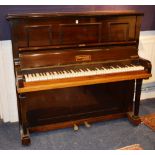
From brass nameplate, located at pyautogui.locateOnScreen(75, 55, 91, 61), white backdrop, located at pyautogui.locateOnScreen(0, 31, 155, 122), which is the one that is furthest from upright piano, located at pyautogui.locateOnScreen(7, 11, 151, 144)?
white backdrop, located at pyautogui.locateOnScreen(0, 31, 155, 122)

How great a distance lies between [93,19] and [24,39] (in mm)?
733

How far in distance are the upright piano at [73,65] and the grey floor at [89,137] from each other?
96 millimetres

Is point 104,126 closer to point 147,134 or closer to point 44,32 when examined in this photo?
point 147,134

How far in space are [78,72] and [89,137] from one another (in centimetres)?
79

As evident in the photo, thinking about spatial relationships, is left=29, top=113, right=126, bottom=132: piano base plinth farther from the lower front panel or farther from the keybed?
the keybed

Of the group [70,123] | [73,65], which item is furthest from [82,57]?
[70,123]

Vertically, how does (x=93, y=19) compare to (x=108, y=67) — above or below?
above

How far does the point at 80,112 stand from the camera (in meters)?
2.79

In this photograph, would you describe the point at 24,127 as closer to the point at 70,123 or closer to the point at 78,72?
the point at 70,123

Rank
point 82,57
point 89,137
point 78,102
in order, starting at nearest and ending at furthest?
point 82,57 < point 89,137 < point 78,102

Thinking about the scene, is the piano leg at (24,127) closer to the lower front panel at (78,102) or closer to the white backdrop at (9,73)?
the lower front panel at (78,102)

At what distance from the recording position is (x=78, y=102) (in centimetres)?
273

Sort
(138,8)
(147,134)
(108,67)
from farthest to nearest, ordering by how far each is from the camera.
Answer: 1. (138,8)
2. (147,134)
3. (108,67)
